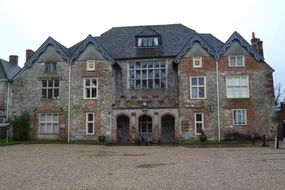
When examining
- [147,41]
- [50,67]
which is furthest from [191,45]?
[50,67]

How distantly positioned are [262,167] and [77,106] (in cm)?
2284

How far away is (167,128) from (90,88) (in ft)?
29.2

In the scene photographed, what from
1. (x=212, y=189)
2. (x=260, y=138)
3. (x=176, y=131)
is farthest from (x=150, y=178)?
(x=260, y=138)

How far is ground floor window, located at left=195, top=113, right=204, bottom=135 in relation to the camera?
31609 mm

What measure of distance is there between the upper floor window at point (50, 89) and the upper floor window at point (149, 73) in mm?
7756

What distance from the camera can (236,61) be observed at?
32.4m

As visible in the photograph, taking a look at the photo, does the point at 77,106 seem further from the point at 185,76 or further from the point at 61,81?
the point at 185,76

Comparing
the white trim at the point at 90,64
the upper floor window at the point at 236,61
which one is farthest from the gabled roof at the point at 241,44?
the white trim at the point at 90,64

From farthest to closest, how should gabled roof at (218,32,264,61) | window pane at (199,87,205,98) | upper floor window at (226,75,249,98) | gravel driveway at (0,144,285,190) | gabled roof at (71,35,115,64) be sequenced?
gabled roof at (71,35,115,64) < gabled roof at (218,32,264,61) < window pane at (199,87,205,98) < upper floor window at (226,75,249,98) < gravel driveway at (0,144,285,190)

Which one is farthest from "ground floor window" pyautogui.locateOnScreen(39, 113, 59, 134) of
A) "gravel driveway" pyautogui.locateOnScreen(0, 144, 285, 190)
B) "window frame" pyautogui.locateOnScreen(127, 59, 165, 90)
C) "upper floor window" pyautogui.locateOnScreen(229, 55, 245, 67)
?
"upper floor window" pyautogui.locateOnScreen(229, 55, 245, 67)

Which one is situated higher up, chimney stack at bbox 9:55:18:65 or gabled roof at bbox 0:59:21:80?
chimney stack at bbox 9:55:18:65

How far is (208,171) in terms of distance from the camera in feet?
42.8

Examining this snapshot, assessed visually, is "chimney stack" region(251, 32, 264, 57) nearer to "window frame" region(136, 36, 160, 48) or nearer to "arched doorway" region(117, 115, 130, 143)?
"window frame" region(136, 36, 160, 48)

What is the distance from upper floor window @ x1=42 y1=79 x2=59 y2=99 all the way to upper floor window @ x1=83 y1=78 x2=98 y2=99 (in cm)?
311
